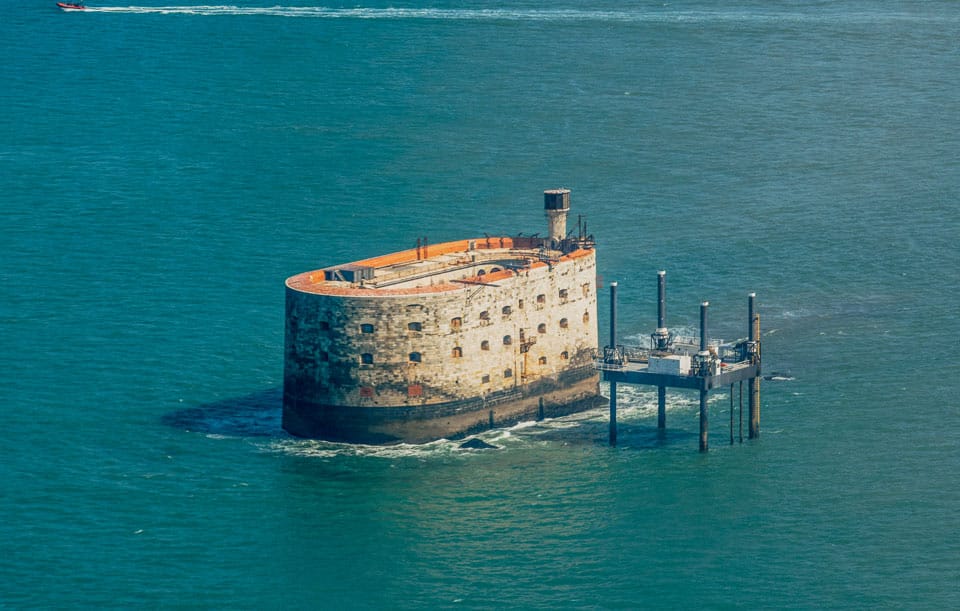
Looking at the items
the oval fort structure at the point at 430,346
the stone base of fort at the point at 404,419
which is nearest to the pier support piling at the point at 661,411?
the oval fort structure at the point at 430,346

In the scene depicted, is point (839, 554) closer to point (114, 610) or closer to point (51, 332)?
point (114, 610)

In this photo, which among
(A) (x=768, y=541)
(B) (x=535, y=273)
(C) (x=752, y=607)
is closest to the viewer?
(C) (x=752, y=607)

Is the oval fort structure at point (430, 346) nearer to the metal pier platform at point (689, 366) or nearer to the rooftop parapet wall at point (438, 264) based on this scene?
the rooftop parapet wall at point (438, 264)

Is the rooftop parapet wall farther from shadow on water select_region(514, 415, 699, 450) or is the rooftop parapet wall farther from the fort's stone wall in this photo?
shadow on water select_region(514, 415, 699, 450)

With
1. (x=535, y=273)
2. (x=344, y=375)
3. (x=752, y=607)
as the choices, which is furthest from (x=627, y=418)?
(x=752, y=607)

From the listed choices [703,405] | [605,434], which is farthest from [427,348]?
[703,405]
